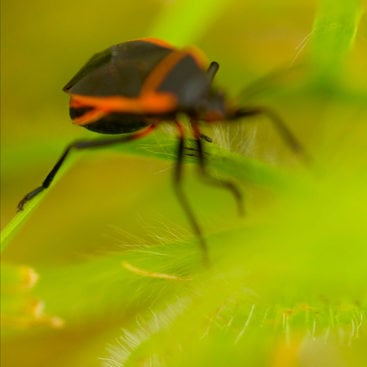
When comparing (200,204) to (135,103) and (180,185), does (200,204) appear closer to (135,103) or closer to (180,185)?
(180,185)

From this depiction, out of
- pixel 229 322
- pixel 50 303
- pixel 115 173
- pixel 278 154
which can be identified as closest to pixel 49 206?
pixel 115 173

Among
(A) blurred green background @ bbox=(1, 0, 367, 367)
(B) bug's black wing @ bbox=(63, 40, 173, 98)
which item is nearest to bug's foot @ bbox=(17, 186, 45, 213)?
(A) blurred green background @ bbox=(1, 0, 367, 367)

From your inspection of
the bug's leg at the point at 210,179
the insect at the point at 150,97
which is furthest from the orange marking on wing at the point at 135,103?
the bug's leg at the point at 210,179

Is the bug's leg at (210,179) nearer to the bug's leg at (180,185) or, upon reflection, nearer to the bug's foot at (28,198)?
the bug's leg at (180,185)

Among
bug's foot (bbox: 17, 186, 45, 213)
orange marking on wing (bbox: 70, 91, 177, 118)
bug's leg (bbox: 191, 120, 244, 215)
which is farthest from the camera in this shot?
bug's foot (bbox: 17, 186, 45, 213)

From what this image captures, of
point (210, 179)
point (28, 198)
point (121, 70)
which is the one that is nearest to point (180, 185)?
point (210, 179)

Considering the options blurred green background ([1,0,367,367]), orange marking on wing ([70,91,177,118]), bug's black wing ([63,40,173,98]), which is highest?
bug's black wing ([63,40,173,98])

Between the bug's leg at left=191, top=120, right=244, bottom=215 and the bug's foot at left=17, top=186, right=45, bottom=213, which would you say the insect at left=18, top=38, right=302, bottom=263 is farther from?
the bug's foot at left=17, top=186, right=45, bottom=213

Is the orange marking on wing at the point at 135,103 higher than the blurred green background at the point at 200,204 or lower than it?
higher
